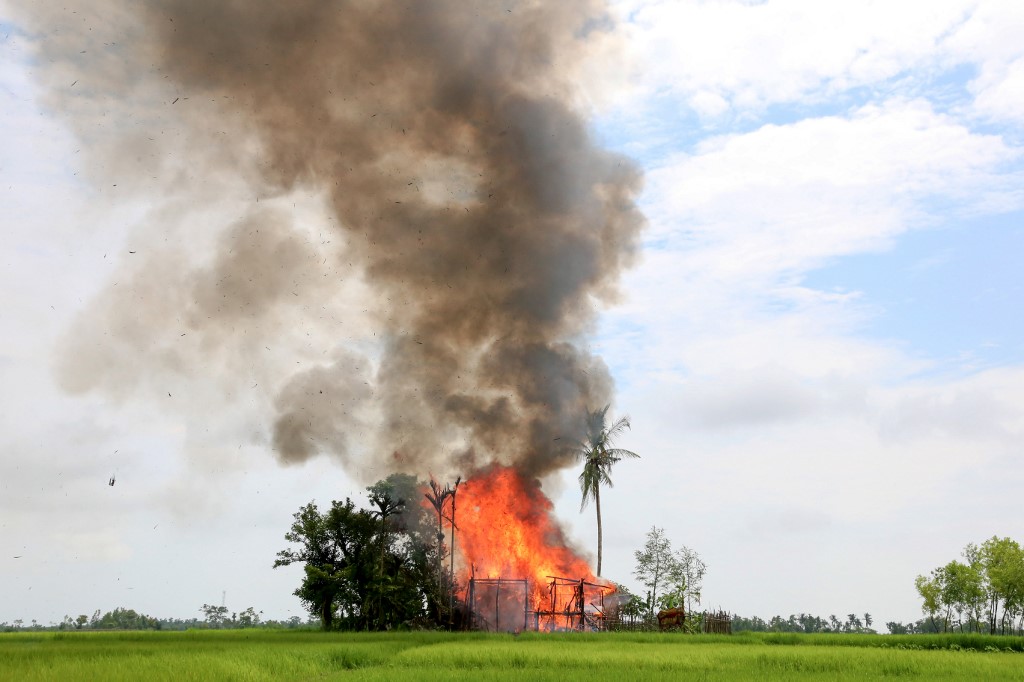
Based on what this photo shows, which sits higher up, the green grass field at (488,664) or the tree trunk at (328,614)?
the green grass field at (488,664)

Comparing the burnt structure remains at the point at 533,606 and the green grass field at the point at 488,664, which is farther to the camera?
the burnt structure remains at the point at 533,606

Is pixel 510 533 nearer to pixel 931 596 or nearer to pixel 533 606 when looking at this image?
pixel 533 606

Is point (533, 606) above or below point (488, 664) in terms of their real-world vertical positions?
below

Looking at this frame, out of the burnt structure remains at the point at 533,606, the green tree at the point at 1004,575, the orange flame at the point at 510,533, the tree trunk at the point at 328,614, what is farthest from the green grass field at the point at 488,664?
the green tree at the point at 1004,575

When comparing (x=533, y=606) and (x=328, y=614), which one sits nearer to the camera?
(x=533, y=606)

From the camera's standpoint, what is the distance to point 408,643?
40969mm

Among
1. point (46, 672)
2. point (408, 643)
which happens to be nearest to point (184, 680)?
point (46, 672)

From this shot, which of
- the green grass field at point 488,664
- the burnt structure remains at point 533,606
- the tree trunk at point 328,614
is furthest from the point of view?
the tree trunk at point 328,614

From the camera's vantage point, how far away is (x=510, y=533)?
54.9 metres

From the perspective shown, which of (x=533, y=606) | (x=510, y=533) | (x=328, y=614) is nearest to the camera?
(x=533, y=606)

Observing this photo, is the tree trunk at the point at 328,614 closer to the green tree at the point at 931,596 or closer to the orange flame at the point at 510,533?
the orange flame at the point at 510,533

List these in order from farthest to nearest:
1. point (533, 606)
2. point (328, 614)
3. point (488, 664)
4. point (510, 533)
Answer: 1. point (328, 614)
2. point (510, 533)
3. point (533, 606)
4. point (488, 664)

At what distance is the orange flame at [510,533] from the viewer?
5425 cm

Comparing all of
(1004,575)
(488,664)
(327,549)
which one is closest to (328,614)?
(327,549)
